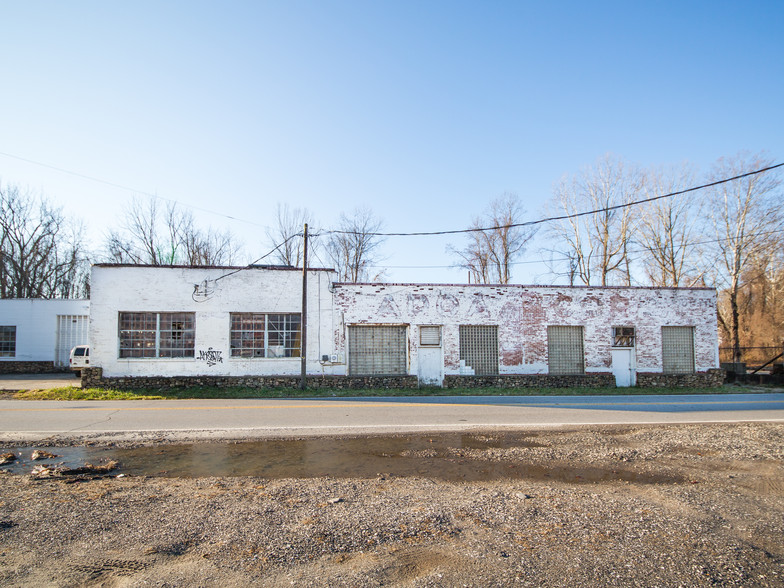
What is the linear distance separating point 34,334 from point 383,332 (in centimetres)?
2360

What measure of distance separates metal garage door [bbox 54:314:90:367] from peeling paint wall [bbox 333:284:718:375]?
20.1 metres

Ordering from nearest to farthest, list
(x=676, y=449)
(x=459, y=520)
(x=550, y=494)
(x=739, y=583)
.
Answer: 1. (x=739, y=583)
2. (x=459, y=520)
3. (x=550, y=494)
4. (x=676, y=449)

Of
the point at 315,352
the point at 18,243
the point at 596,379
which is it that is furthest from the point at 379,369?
the point at 18,243

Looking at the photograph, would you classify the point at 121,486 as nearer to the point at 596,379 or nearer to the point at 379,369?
the point at 379,369

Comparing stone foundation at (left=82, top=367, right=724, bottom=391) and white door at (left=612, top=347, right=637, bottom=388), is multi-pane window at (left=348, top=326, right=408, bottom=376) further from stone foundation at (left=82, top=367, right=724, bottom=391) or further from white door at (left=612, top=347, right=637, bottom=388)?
white door at (left=612, top=347, right=637, bottom=388)

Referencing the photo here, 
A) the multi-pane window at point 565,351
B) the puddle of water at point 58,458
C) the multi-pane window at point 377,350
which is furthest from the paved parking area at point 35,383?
the multi-pane window at point 565,351

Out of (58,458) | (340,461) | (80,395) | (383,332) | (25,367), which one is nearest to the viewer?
(340,461)

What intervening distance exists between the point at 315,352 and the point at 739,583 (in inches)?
714

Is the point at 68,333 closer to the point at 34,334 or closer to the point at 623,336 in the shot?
the point at 34,334

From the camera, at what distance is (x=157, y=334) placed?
796 inches

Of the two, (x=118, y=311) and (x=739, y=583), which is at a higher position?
(x=118, y=311)

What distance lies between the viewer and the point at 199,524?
4680mm

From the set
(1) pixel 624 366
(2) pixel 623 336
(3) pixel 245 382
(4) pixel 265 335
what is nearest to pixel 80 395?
(3) pixel 245 382

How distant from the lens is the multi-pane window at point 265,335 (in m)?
20.6
